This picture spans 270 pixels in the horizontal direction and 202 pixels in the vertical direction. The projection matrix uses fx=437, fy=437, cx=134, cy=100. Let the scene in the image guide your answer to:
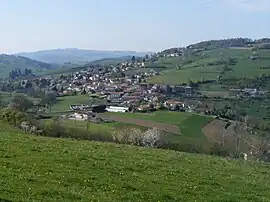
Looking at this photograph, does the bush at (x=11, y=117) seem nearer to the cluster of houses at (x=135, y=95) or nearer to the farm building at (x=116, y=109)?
the farm building at (x=116, y=109)

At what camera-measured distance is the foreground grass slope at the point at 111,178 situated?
49.6 feet

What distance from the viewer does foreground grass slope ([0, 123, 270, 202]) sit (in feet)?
49.6

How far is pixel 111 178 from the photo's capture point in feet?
61.4

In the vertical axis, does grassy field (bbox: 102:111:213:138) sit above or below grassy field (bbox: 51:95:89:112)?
above

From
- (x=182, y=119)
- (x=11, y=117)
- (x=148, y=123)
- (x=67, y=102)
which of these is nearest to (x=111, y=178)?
(x=11, y=117)

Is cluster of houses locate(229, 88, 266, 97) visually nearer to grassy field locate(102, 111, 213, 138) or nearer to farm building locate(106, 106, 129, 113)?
farm building locate(106, 106, 129, 113)

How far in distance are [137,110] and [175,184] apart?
93.2 m

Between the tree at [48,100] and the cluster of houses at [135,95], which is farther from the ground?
the tree at [48,100]

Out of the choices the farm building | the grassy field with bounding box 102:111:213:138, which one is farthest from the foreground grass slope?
the farm building

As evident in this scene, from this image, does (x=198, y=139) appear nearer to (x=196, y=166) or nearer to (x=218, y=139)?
(x=218, y=139)

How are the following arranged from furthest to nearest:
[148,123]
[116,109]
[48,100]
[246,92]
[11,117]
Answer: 1. [246,92]
2. [48,100]
3. [116,109]
4. [148,123]
5. [11,117]

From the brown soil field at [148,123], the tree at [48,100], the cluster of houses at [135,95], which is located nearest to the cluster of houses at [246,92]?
the cluster of houses at [135,95]

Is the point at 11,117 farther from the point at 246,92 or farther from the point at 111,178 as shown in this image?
the point at 246,92

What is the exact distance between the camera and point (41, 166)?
18797 mm
